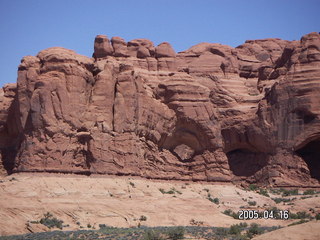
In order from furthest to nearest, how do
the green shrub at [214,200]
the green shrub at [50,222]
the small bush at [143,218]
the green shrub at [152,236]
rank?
the green shrub at [214,200]
the small bush at [143,218]
the green shrub at [50,222]
the green shrub at [152,236]

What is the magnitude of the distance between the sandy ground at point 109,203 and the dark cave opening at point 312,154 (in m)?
8.62

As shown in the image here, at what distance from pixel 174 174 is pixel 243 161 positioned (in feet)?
32.1

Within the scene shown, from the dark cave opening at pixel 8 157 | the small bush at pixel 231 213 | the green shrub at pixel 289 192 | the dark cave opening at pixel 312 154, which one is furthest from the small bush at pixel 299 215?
the dark cave opening at pixel 8 157

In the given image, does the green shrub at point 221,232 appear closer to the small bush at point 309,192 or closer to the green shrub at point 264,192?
the green shrub at point 264,192

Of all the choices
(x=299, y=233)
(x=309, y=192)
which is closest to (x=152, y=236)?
(x=299, y=233)

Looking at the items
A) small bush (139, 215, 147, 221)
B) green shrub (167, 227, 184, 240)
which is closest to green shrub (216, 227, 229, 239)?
green shrub (167, 227, 184, 240)

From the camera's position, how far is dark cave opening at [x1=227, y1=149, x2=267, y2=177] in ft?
161

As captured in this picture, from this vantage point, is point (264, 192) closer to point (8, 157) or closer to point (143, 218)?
point (143, 218)

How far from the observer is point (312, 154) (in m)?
48.9

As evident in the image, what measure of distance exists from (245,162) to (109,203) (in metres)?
20.6

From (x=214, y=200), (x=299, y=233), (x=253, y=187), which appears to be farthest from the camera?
(x=253, y=187)

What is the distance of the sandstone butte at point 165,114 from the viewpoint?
124 ft

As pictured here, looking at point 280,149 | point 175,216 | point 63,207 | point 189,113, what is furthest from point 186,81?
point 63,207

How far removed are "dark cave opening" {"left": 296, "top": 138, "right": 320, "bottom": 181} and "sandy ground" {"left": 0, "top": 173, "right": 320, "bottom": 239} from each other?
8621 millimetres
